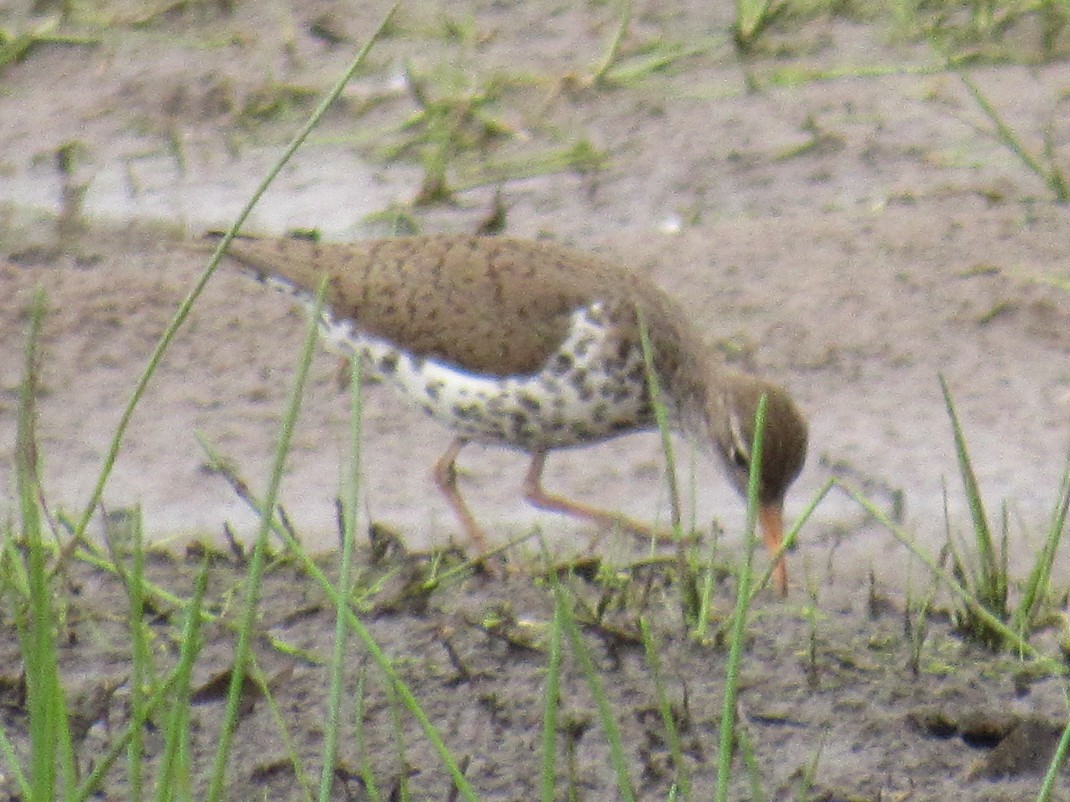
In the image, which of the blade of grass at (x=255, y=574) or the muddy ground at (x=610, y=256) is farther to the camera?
the muddy ground at (x=610, y=256)

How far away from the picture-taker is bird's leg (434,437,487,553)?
206 inches

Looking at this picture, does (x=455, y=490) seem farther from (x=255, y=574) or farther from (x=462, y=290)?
(x=255, y=574)

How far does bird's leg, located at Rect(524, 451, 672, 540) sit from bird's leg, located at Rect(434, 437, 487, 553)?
0.61ft

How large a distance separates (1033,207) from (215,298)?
2.85 meters

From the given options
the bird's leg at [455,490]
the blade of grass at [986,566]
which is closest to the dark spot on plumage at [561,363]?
the bird's leg at [455,490]

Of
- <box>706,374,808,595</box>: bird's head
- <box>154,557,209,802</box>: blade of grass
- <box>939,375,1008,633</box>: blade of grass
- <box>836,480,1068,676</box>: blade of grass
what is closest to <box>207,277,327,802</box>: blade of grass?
<box>154,557,209,802</box>: blade of grass

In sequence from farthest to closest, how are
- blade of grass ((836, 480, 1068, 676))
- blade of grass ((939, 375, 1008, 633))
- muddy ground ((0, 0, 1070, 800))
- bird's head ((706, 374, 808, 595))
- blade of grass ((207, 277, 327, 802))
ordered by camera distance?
bird's head ((706, 374, 808, 595))
blade of grass ((939, 375, 1008, 633))
muddy ground ((0, 0, 1070, 800))
blade of grass ((836, 480, 1068, 676))
blade of grass ((207, 277, 327, 802))

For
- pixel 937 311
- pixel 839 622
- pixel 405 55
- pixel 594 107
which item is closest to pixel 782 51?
pixel 594 107

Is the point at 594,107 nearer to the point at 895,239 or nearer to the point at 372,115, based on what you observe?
the point at 372,115

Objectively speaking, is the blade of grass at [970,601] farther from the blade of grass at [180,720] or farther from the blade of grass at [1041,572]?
the blade of grass at [180,720]

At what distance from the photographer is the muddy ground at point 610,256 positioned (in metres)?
3.81

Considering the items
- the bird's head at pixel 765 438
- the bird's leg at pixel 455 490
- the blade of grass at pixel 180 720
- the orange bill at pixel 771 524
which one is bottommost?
the orange bill at pixel 771 524

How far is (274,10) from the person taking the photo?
28.6 ft

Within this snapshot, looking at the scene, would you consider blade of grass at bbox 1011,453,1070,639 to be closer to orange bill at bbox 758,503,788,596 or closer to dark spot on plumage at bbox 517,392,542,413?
orange bill at bbox 758,503,788,596
